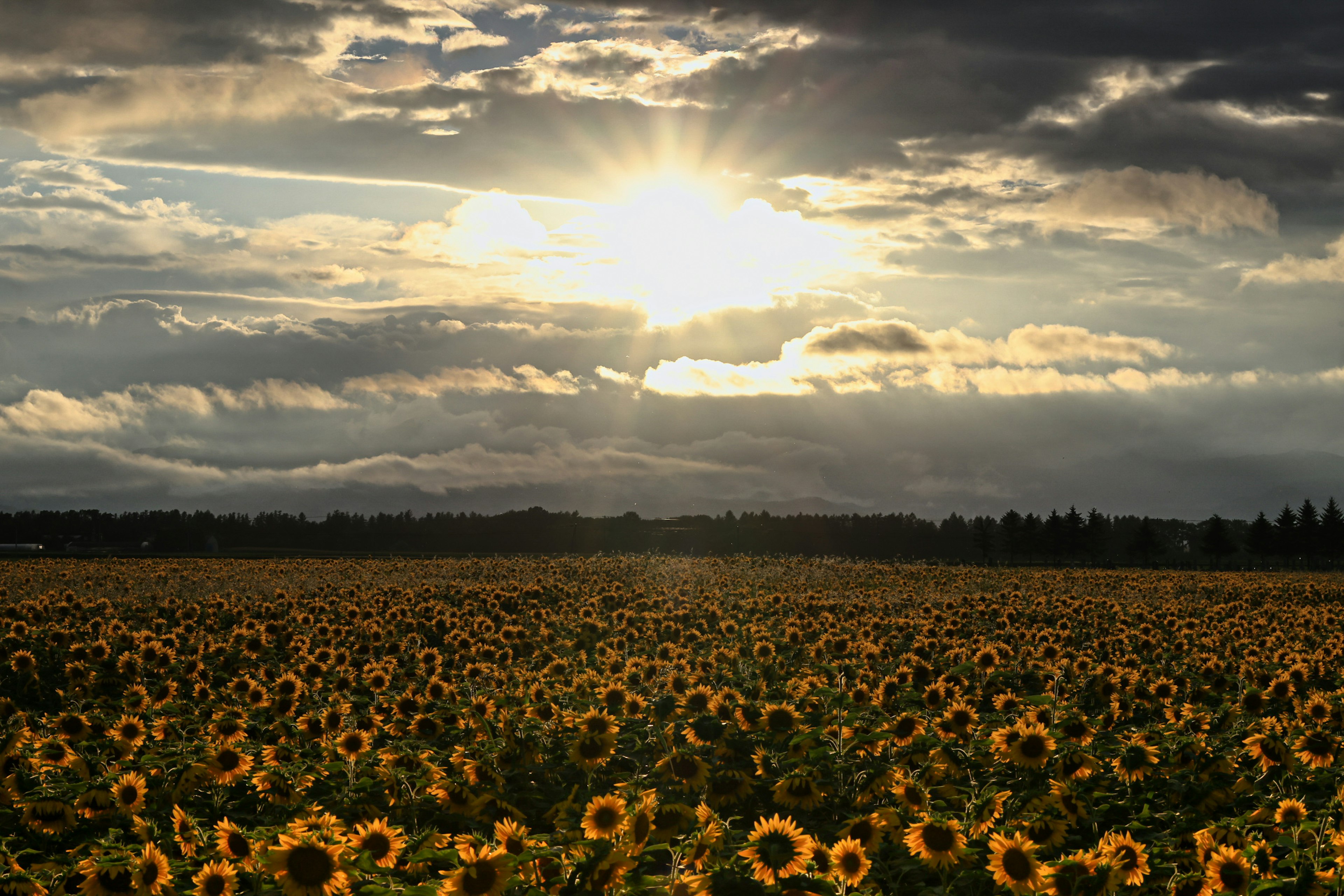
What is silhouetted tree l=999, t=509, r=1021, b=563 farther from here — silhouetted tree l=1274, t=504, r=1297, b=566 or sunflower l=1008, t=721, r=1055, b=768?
sunflower l=1008, t=721, r=1055, b=768

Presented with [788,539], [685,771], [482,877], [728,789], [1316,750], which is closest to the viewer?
[482,877]

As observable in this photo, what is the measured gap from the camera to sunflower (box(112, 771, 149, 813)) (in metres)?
8.32

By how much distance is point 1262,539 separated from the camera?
13062 centimetres

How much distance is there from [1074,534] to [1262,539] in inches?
957

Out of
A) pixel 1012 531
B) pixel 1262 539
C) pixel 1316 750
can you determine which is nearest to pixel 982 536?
pixel 1012 531

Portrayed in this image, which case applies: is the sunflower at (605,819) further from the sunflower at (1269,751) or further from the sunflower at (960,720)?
the sunflower at (1269,751)

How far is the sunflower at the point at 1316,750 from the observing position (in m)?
9.62

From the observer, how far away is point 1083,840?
8.73 meters

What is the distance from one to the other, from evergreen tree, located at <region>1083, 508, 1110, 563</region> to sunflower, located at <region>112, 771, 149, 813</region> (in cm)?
13553

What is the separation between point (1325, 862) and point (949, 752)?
316 centimetres

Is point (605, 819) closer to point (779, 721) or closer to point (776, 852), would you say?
point (776, 852)

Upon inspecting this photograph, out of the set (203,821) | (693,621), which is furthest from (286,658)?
(203,821)

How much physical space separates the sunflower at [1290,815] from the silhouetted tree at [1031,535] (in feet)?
434

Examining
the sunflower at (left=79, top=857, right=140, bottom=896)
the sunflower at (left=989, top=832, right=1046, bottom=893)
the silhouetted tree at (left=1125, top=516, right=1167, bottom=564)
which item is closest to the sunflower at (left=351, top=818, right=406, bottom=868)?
the sunflower at (left=79, top=857, right=140, bottom=896)
